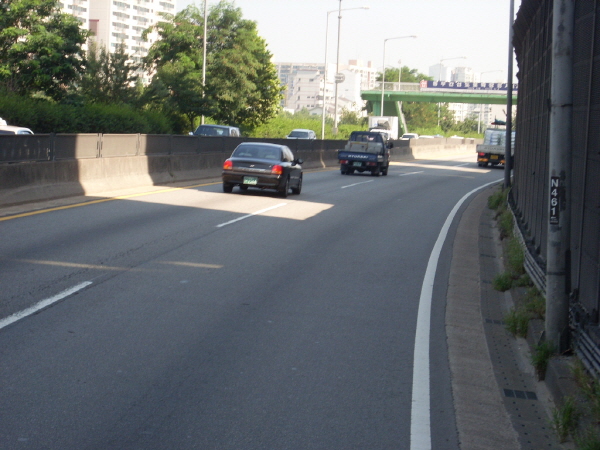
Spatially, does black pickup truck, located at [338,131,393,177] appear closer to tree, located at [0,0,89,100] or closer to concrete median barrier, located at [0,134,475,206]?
concrete median barrier, located at [0,134,475,206]

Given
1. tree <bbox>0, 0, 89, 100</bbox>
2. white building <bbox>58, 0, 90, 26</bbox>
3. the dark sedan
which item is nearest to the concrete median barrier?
the dark sedan

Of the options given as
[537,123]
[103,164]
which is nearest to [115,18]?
[103,164]

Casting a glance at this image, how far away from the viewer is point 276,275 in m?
11.3

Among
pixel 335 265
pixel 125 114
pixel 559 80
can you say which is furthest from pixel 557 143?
pixel 125 114

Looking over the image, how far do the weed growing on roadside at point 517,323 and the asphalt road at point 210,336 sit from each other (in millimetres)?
738

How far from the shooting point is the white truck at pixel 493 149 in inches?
2120

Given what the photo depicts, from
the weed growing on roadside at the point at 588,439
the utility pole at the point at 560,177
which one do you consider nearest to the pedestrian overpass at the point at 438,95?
the utility pole at the point at 560,177

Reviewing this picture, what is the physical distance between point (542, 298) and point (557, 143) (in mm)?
2624

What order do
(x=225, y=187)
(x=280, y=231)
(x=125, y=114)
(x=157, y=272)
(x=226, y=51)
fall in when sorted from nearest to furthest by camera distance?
(x=157, y=272), (x=280, y=231), (x=225, y=187), (x=125, y=114), (x=226, y=51)

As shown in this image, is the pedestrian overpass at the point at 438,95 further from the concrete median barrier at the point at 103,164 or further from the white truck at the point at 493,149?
the concrete median barrier at the point at 103,164

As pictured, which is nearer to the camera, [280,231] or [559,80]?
[559,80]

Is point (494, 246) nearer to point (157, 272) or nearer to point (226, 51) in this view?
point (157, 272)

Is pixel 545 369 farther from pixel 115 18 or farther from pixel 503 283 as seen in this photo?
pixel 115 18

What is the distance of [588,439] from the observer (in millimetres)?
5301
